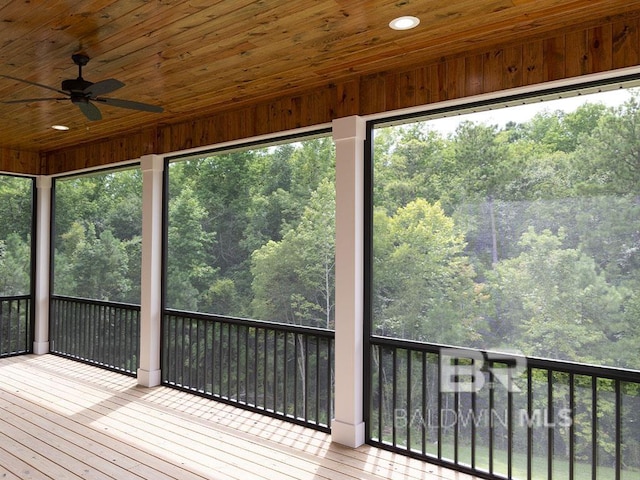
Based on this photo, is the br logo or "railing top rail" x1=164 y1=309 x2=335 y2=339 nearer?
the br logo

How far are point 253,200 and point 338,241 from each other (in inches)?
65.7

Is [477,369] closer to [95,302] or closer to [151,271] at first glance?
[151,271]

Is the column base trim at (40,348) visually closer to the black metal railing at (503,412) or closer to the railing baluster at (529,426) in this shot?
the black metal railing at (503,412)

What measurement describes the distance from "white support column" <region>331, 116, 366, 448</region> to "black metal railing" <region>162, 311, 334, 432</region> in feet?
1.04

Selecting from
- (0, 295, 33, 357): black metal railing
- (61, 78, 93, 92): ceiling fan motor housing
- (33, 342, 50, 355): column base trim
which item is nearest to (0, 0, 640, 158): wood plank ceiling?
(61, 78, 93, 92): ceiling fan motor housing

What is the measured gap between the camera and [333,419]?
12.1 ft

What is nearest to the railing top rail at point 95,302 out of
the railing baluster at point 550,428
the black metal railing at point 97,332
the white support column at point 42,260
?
the black metal railing at point 97,332

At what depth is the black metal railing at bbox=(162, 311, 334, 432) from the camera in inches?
159

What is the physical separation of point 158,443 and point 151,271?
2019mm

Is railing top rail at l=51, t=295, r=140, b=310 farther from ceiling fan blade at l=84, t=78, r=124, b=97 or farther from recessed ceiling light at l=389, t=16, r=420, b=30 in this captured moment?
recessed ceiling light at l=389, t=16, r=420, b=30

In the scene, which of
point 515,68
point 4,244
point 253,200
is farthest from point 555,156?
point 4,244

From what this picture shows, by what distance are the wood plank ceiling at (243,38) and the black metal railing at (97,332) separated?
9.18 ft

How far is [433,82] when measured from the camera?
3236 mm

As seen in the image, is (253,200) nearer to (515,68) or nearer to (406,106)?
(406,106)
